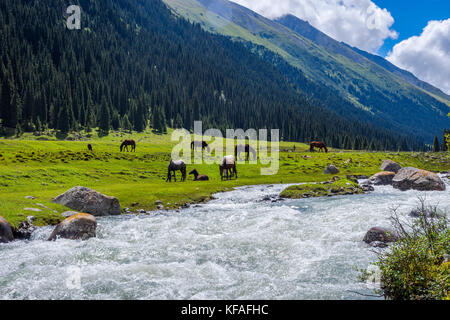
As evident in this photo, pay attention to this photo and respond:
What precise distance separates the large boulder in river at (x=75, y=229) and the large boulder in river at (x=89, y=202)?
21.5ft

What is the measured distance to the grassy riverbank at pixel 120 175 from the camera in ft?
87.7

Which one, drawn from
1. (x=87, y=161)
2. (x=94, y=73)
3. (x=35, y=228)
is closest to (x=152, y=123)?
(x=94, y=73)

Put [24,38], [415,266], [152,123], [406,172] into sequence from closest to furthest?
[415,266], [406,172], [152,123], [24,38]

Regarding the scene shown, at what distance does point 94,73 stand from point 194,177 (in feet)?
457

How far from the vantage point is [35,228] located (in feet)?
64.6

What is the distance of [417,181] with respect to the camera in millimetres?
39875

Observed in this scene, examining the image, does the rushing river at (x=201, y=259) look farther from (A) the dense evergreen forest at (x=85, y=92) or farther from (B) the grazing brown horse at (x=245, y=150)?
(A) the dense evergreen forest at (x=85, y=92)

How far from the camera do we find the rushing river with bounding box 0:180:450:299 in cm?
1135

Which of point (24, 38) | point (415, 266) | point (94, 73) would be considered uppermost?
point (24, 38)

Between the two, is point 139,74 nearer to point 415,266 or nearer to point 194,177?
point 194,177

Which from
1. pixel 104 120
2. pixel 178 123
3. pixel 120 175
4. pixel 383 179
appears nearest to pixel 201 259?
pixel 120 175

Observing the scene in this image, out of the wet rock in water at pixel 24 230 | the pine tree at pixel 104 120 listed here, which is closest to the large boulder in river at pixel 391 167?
the wet rock in water at pixel 24 230

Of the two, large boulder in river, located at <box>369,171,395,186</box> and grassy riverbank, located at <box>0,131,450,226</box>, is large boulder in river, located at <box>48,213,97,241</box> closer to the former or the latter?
grassy riverbank, located at <box>0,131,450,226</box>
